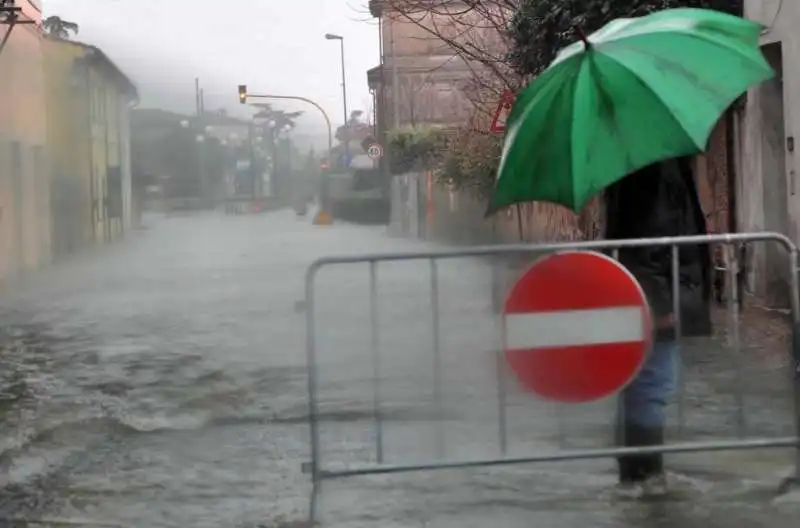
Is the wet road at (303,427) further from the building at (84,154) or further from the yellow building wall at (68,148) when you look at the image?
the yellow building wall at (68,148)

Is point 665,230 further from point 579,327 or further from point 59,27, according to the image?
point 59,27

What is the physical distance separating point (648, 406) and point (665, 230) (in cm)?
74

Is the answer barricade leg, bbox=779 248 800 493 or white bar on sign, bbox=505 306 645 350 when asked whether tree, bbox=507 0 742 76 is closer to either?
barricade leg, bbox=779 248 800 493

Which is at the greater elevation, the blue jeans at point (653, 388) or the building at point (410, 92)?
the building at point (410, 92)

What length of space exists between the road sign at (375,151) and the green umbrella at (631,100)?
36.7 meters

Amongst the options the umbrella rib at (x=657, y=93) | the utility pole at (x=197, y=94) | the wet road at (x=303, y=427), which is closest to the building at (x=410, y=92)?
the utility pole at (x=197, y=94)

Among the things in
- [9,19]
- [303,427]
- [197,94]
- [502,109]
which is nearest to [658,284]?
[303,427]

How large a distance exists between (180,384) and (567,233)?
10885 millimetres

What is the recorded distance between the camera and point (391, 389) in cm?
884

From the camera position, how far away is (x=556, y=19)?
14297 millimetres

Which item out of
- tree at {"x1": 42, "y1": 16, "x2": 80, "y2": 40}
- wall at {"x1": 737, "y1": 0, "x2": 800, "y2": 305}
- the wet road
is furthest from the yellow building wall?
wall at {"x1": 737, "y1": 0, "x2": 800, "y2": 305}

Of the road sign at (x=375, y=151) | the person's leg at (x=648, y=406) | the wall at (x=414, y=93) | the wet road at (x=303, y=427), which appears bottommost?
the wet road at (x=303, y=427)

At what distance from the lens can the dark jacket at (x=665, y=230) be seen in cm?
563

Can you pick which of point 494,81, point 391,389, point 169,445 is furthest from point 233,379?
point 494,81
